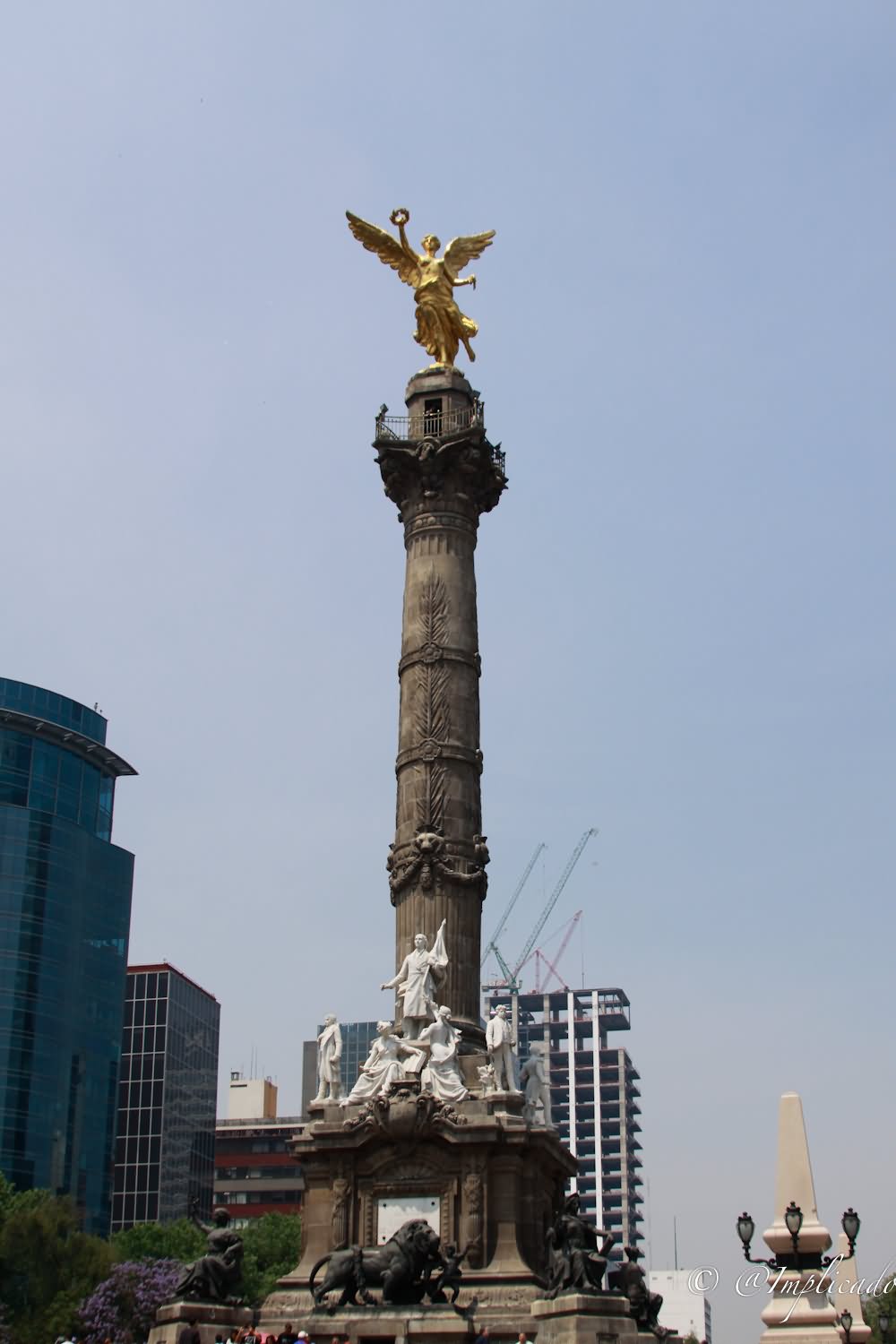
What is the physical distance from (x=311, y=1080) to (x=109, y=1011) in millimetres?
38228

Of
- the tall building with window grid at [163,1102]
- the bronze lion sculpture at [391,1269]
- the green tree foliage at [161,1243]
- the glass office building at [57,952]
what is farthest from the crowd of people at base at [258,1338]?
the tall building with window grid at [163,1102]

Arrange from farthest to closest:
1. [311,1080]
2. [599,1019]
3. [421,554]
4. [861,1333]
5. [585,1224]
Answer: [599,1019], [311,1080], [421,554], [585,1224], [861,1333]

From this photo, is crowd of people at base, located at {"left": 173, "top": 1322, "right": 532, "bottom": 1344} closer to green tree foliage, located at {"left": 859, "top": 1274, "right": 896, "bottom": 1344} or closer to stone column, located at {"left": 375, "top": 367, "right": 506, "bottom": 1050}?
stone column, located at {"left": 375, "top": 367, "right": 506, "bottom": 1050}

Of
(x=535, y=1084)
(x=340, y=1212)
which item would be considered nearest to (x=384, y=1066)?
(x=340, y=1212)

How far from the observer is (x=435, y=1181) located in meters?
32.0

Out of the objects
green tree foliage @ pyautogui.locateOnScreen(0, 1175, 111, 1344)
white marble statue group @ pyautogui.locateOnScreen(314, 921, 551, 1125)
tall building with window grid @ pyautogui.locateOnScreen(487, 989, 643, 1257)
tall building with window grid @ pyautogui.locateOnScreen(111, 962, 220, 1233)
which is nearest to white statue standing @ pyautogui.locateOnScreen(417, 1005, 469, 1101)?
white marble statue group @ pyautogui.locateOnScreen(314, 921, 551, 1125)

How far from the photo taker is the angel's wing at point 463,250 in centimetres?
4285

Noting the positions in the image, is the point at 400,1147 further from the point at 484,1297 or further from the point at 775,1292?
the point at 775,1292

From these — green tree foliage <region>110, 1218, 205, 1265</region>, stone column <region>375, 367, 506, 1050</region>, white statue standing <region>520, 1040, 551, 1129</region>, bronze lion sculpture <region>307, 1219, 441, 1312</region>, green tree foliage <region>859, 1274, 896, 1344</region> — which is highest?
stone column <region>375, 367, 506, 1050</region>

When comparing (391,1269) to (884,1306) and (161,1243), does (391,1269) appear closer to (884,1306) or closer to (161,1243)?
(884,1306)

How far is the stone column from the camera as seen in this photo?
1423 inches

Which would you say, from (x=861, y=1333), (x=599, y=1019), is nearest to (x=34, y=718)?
(x=861, y=1333)

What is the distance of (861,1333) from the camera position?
24.5 m

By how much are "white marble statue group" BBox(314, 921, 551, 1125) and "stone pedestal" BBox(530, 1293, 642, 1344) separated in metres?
5.63
